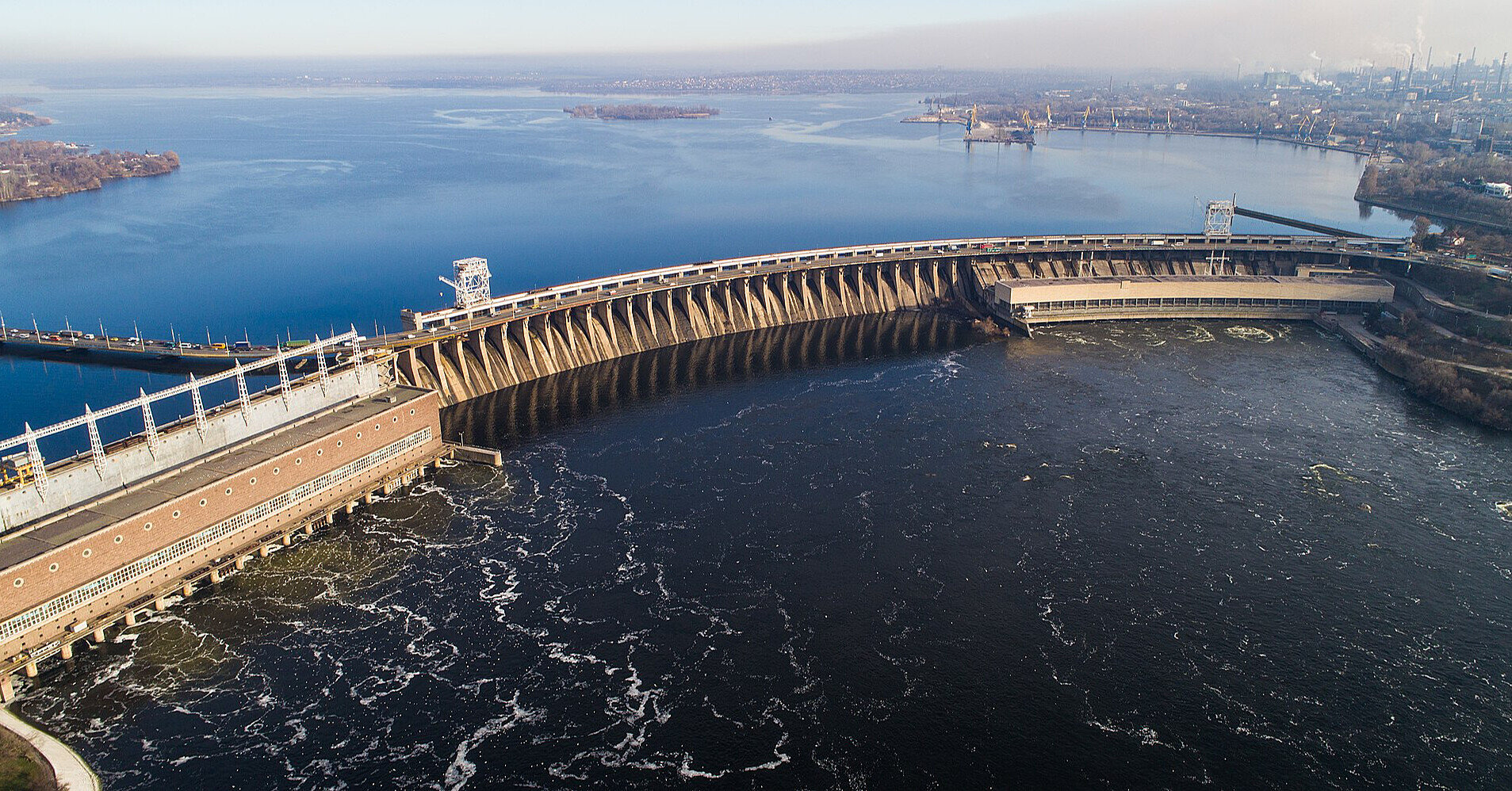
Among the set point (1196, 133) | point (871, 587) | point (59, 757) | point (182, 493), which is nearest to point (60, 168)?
point (182, 493)

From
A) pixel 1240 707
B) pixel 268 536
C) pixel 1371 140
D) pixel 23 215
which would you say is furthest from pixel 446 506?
pixel 1371 140

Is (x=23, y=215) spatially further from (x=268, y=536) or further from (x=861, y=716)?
(x=861, y=716)

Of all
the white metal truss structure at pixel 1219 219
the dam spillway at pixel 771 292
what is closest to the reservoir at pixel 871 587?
the dam spillway at pixel 771 292

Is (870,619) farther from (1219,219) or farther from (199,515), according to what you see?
(1219,219)

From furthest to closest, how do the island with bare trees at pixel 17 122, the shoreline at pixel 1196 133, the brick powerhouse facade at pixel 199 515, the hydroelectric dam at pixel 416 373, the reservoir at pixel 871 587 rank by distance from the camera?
the island with bare trees at pixel 17 122 < the shoreline at pixel 1196 133 < the hydroelectric dam at pixel 416 373 < the brick powerhouse facade at pixel 199 515 < the reservoir at pixel 871 587

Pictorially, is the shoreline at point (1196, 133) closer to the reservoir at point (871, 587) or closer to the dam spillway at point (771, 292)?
the dam spillway at point (771, 292)

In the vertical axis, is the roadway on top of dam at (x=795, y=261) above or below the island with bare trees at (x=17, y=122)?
below
